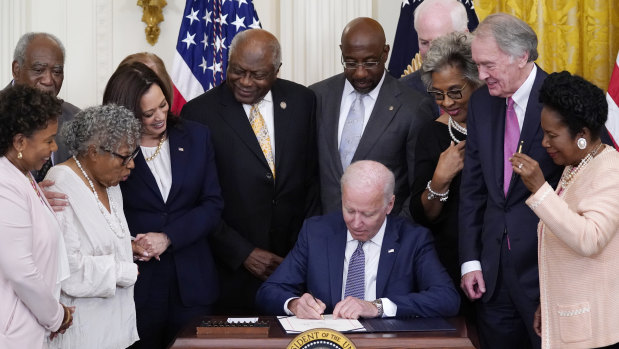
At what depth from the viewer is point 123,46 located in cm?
624

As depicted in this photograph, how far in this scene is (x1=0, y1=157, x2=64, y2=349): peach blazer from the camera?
3.06 meters

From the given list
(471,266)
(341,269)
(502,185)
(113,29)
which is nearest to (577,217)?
(502,185)

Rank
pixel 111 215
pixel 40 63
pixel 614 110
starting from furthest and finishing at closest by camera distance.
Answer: pixel 614 110 → pixel 40 63 → pixel 111 215

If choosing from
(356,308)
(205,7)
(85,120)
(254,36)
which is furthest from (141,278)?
(205,7)

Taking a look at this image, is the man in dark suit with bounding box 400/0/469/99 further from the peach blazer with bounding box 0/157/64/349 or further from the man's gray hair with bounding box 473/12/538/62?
the peach blazer with bounding box 0/157/64/349

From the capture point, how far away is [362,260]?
3.88 metres

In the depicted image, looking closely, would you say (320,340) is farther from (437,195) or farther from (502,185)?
(437,195)

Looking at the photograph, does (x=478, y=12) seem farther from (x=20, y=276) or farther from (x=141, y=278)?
(x=20, y=276)

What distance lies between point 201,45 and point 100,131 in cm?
225

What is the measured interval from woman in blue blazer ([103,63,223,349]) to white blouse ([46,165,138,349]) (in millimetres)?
282

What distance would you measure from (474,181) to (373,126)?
77 cm

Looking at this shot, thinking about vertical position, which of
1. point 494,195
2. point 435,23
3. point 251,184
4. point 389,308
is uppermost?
point 435,23

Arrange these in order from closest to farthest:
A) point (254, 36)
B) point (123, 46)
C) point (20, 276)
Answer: point (20, 276) < point (254, 36) < point (123, 46)

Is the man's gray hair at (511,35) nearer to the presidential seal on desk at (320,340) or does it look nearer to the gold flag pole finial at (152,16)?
the presidential seal on desk at (320,340)
